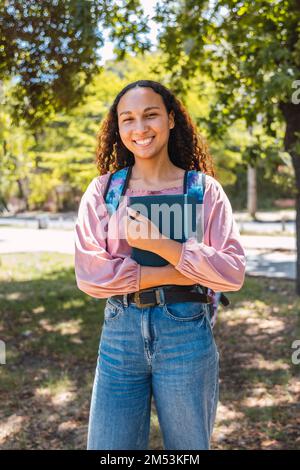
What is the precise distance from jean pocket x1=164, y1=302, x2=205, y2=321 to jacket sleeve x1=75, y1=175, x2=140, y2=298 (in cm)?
14

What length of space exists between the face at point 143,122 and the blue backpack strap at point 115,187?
0.33 ft

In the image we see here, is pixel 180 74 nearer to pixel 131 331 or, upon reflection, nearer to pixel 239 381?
pixel 239 381

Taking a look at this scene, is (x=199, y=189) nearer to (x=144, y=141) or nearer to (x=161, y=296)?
(x=144, y=141)

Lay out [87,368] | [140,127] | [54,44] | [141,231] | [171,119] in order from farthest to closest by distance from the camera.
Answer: [54,44] < [87,368] < [171,119] < [140,127] < [141,231]

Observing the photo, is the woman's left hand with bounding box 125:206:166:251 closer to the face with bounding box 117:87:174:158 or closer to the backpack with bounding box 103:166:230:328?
the backpack with bounding box 103:166:230:328

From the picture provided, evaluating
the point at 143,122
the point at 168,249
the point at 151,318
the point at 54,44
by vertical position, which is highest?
the point at 54,44

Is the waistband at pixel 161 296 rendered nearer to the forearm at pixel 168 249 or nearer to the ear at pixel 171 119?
the forearm at pixel 168 249

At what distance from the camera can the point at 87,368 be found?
577 centimetres

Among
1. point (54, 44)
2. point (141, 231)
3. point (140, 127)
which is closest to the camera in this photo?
point (141, 231)

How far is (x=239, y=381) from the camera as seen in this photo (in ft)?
17.5

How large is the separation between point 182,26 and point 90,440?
697 centimetres

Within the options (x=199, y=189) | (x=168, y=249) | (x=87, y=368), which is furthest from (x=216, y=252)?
(x=87, y=368)

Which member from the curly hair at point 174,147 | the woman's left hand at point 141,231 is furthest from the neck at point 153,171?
the woman's left hand at point 141,231

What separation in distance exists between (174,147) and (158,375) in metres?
0.96
